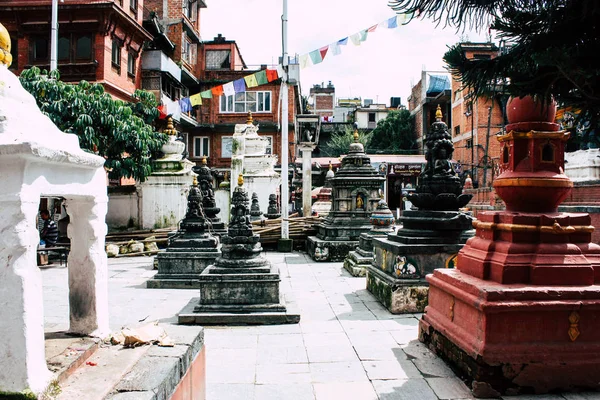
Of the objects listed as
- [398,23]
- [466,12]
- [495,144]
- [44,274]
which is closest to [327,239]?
[398,23]

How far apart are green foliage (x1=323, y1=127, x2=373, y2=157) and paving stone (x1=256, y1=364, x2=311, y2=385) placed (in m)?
37.0

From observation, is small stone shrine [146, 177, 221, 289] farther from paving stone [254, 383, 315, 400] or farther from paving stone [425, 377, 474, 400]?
paving stone [425, 377, 474, 400]

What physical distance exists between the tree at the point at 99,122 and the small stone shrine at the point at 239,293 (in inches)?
397

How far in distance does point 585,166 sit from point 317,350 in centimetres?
1228

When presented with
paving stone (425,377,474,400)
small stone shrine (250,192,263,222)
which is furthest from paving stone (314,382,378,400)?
small stone shrine (250,192,263,222)

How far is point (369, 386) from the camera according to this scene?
179 inches

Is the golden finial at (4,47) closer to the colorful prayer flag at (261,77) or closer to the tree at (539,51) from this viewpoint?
the tree at (539,51)

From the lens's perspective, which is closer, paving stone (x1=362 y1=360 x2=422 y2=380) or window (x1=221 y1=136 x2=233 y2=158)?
paving stone (x1=362 y1=360 x2=422 y2=380)

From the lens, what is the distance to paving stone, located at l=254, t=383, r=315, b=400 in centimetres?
432

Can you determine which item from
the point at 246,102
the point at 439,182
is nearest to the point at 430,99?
the point at 246,102

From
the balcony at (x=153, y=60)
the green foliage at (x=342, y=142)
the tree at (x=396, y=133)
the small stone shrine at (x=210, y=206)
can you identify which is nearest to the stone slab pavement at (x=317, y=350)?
the small stone shrine at (x=210, y=206)

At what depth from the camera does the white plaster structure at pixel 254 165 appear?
69.6 feet

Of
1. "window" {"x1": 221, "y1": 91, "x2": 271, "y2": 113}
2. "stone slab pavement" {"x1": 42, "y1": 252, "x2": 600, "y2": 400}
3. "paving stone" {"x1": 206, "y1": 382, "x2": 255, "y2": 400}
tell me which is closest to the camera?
"paving stone" {"x1": 206, "y1": 382, "x2": 255, "y2": 400}

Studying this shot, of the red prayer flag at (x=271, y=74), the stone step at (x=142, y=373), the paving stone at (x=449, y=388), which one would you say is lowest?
the paving stone at (x=449, y=388)
